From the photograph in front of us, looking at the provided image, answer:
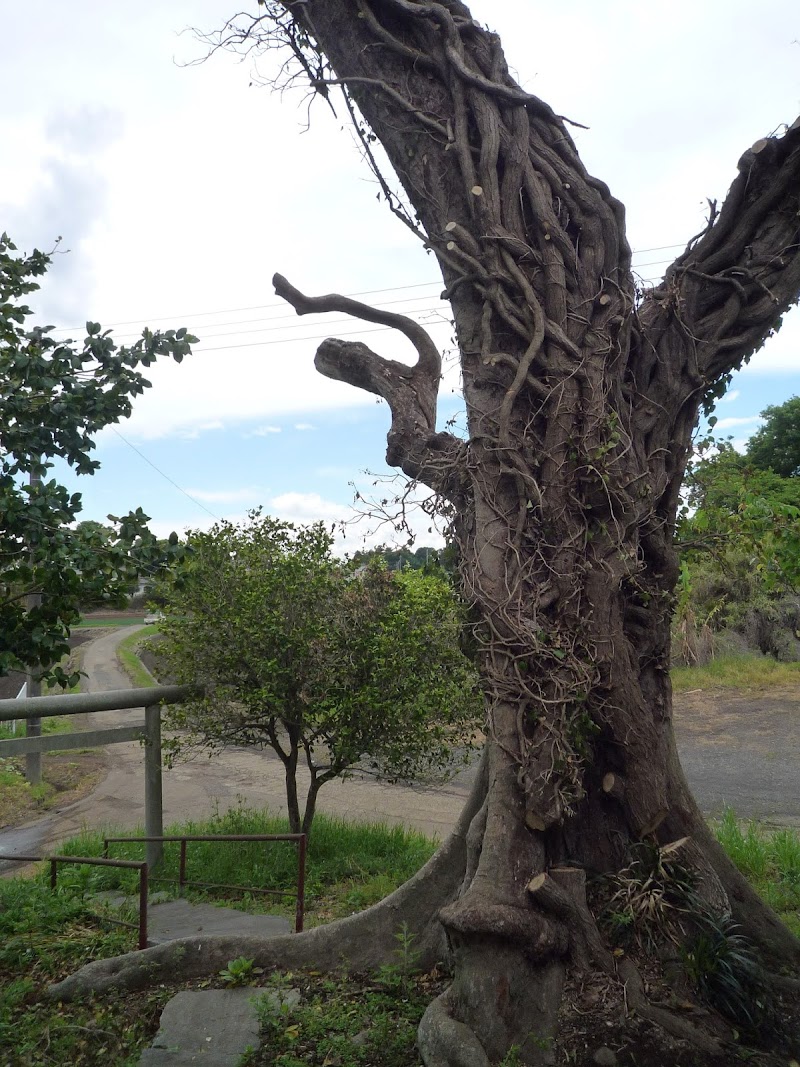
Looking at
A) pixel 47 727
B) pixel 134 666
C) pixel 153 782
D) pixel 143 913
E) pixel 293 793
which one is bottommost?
pixel 143 913

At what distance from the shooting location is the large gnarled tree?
154 inches

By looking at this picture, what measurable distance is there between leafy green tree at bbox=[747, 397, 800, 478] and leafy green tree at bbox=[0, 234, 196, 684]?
29.3 m

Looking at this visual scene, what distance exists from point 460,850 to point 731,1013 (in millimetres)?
1476

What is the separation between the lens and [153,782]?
737cm

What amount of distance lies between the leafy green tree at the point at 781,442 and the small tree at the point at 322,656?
26.7 m

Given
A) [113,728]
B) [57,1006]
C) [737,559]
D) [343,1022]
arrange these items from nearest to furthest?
[343,1022] → [57,1006] → [113,728] → [737,559]

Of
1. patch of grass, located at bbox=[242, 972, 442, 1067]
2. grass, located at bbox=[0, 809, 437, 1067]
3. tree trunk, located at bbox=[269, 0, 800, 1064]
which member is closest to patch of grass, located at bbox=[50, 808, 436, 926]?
grass, located at bbox=[0, 809, 437, 1067]

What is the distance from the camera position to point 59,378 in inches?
182

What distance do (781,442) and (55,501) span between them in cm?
3143

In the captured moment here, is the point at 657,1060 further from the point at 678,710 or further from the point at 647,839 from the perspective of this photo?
the point at 678,710

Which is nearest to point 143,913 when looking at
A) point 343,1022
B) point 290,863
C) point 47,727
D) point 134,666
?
point 343,1022

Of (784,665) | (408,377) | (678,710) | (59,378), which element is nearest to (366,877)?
(408,377)

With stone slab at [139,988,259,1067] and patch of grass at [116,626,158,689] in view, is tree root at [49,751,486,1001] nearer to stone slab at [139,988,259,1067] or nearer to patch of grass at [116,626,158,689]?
stone slab at [139,988,259,1067]

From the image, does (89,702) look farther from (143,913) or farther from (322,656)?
(143,913)
